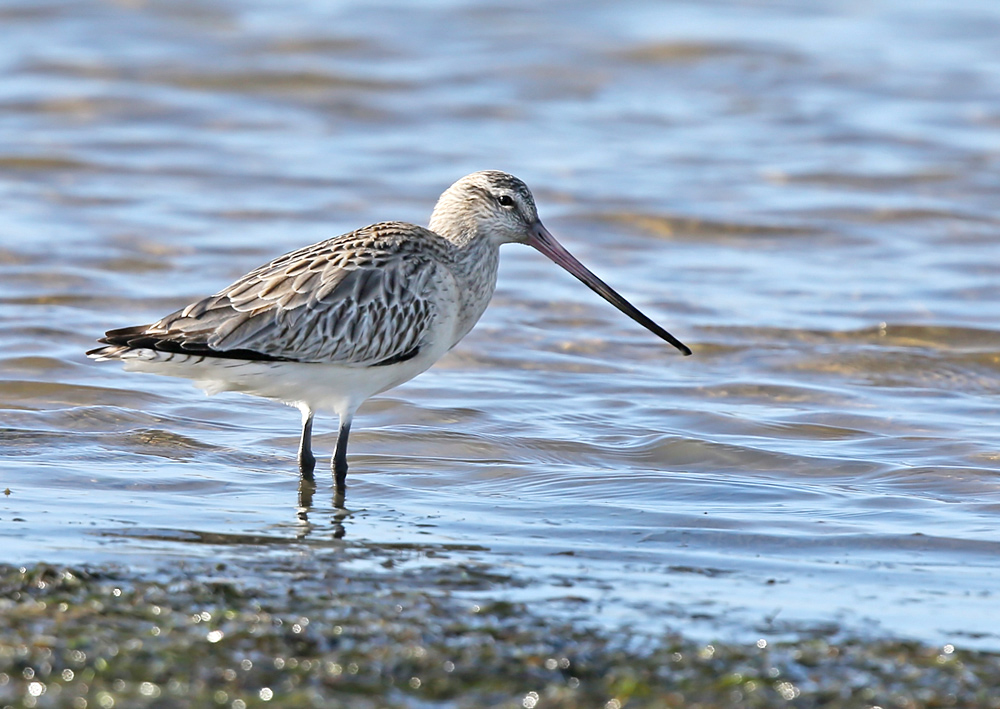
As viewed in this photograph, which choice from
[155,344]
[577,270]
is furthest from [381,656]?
[577,270]

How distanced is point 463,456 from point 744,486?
1.52 meters

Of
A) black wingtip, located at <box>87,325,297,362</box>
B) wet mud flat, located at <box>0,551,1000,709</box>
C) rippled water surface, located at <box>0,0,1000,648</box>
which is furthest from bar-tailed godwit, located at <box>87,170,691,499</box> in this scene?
wet mud flat, located at <box>0,551,1000,709</box>

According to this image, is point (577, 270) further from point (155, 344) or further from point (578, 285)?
point (578, 285)

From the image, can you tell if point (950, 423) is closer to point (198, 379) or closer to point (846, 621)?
point (846, 621)

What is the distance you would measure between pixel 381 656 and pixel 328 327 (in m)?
2.82

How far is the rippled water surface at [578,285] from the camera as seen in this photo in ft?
20.0

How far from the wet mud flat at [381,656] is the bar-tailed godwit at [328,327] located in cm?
176

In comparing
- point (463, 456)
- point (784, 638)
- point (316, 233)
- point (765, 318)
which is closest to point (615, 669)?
point (784, 638)

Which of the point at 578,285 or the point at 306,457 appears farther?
the point at 578,285

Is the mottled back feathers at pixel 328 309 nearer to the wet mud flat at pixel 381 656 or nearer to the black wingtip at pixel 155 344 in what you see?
the black wingtip at pixel 155 344

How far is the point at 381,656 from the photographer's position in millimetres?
4465

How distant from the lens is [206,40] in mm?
18125

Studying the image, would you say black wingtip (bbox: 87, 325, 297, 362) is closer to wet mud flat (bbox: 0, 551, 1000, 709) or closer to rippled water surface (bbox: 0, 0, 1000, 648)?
rippled water surface (bbox: 0, 0, 1000, 648)

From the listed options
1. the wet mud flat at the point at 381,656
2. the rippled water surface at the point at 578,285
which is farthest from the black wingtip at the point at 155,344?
the wet mud flat at the point at 381,656
